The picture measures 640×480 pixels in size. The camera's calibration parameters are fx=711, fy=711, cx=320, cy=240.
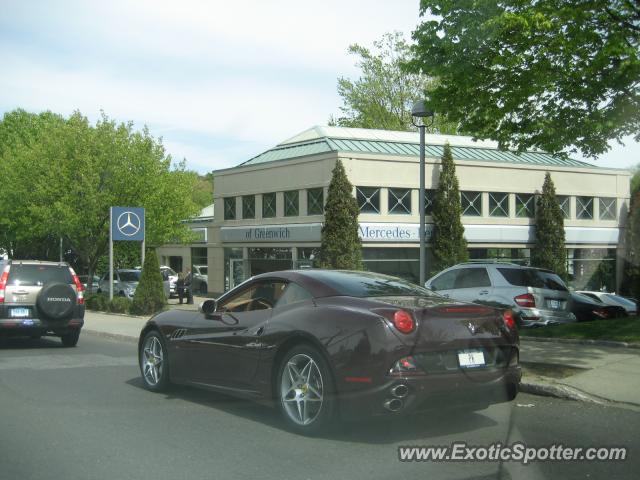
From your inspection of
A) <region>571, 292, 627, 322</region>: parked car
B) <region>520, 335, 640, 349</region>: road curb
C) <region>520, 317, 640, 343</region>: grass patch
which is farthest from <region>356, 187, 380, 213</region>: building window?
<region>520, 335, 640, 349</region>: road curb

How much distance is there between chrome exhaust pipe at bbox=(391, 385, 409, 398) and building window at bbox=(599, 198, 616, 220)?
35195mm

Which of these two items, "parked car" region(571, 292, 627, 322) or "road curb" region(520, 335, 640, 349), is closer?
"road curb" region(520, 335, 640, 349)

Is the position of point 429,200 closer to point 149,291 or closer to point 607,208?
point 607,208

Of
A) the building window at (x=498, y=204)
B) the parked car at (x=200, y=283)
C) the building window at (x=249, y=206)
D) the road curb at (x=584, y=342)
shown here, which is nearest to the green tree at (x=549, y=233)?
the building window at (x=498, y=204)

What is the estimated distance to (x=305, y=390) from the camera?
6336 mm

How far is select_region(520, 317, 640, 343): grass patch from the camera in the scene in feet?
38.6

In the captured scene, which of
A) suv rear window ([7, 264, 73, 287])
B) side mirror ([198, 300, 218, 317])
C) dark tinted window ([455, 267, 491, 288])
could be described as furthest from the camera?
dark tinted window ([455, 267, 491, 288])

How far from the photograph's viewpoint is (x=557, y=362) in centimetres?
964

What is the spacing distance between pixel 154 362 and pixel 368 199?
915 inches

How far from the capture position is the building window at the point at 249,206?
3584 centimetres

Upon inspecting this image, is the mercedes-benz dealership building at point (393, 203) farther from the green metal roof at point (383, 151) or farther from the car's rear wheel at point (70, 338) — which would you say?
the car's rear wheel at point (70, 338)

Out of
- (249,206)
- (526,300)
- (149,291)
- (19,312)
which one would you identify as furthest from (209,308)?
(249,206)

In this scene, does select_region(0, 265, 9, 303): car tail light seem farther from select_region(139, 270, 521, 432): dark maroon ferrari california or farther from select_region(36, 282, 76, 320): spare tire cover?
select_region(139, 270, 521, 432): dark maroon ferrari california

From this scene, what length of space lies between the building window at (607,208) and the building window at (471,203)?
26.6 ft
